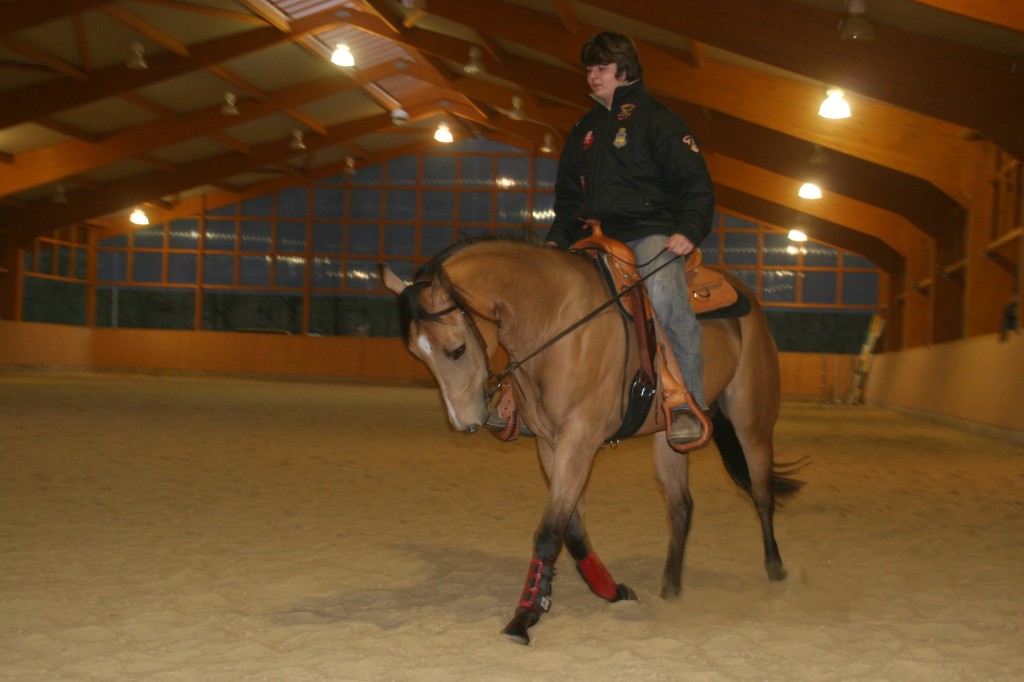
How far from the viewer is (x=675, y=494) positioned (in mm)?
5043

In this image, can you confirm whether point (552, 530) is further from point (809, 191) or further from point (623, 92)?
point (809, 191)

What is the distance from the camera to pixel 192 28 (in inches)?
790

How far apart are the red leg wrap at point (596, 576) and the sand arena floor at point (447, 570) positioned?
83 mm

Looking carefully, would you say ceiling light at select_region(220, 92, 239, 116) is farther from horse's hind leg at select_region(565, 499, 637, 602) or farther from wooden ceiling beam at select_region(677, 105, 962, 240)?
horse's hind leg at select_region(565, 499, 637, 602)

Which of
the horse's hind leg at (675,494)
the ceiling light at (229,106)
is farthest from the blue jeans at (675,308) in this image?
the ceiling light at (229,106)

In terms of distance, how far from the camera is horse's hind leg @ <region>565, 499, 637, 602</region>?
4.38 meters

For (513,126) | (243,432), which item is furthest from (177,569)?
(513,126)

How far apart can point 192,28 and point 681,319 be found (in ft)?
58.8

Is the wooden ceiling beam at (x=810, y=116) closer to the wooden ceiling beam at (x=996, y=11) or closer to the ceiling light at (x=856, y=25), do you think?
the ceiling light at (x=856, y=25)

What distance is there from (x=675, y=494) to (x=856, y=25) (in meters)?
8.14

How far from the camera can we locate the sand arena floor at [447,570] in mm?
3600

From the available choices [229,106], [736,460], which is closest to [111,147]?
[229,106]

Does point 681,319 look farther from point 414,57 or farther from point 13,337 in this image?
point 13,337

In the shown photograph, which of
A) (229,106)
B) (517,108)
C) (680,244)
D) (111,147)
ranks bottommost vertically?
(680,244)
